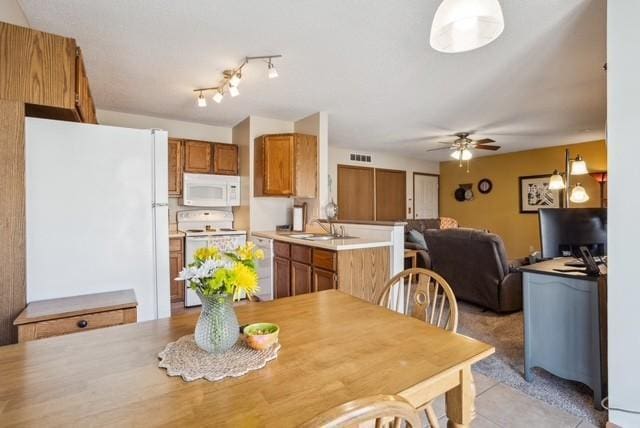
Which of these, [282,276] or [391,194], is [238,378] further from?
[391,194]

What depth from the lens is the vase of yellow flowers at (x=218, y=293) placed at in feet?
3.22

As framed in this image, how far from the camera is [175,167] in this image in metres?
4.18

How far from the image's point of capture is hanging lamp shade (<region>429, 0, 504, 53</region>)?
1.10 metres

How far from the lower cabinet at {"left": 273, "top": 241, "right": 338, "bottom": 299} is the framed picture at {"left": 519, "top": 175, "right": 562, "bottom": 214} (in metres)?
5.22

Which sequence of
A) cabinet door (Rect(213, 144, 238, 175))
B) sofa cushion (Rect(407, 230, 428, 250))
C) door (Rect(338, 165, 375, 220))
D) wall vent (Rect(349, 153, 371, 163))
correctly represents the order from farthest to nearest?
wall vent (Rect(349, 153, 371, 163))
door (Rect(338, 165, 375, 220))
sofa cushion (Rect(407, 230, 428, 250))
cabinet door (Rect(213, 144, 238, 175))

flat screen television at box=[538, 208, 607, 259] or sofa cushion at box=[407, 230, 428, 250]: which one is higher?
flat screen television at box=[538, 208, 607, 259]

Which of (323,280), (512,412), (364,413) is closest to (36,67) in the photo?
(364,413)

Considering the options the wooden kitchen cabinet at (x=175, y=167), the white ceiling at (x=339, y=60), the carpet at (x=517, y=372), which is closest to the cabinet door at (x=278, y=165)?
the white ceiling at (x=339, y=60)

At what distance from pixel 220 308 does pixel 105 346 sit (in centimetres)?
44

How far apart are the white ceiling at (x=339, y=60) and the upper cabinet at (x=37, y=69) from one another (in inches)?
15.9

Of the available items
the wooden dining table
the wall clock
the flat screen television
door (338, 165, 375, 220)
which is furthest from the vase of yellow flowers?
the wall clock

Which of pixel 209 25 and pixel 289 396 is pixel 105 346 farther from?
pixel 209 25

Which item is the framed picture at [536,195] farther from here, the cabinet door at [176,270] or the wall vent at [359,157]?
the cabinet door at [176,270]

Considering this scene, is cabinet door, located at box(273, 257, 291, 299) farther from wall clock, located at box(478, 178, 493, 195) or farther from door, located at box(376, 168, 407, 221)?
wall clock, located at box(478, 178, 493, 195)
